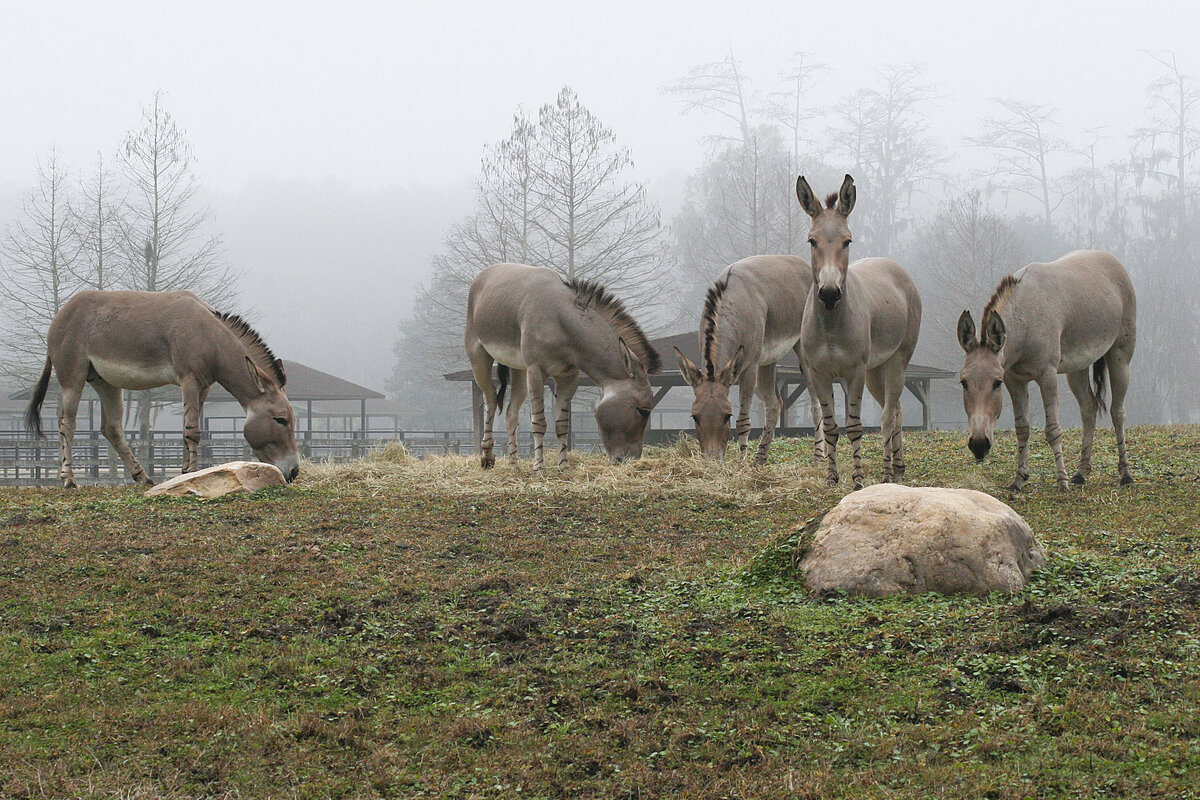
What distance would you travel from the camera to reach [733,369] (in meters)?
10.3

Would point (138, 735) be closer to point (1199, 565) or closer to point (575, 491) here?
point (1199, 565)

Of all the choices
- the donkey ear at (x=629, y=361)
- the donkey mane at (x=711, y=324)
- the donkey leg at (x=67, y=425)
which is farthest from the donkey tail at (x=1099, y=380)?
the donkey leg at (x=67, y=425)

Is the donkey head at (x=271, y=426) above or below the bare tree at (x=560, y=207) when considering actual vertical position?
below

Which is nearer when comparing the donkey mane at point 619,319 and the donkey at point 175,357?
the donkey at point 175,357

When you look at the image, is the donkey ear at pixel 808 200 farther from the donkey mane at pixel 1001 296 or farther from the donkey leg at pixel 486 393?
the donkey leg at pixel 486 393

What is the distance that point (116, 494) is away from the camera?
33.9ft

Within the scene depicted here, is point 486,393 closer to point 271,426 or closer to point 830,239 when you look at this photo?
point 271,426

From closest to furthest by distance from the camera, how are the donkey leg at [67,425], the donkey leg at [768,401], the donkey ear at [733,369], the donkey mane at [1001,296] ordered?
the donkey mane at [1001,296] → the donkey ear at [733,369] → the donkey leg at [67,425] → the donkey leg at [768,401]

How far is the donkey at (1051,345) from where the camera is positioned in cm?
832

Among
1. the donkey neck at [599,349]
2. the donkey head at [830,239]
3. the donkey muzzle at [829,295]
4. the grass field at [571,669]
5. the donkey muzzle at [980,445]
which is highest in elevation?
the donkey head at [830,239]

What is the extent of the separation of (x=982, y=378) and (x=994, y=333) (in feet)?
1.37

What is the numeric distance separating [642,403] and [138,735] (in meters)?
8.01

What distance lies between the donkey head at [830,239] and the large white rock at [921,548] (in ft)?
9.99

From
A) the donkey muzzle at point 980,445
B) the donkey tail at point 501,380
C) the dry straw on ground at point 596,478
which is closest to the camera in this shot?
the donkey muzzle at point 980,445
